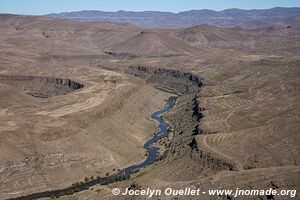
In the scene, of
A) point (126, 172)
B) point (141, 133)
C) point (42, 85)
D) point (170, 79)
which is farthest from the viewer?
point (170, 79)

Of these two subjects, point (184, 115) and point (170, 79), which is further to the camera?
point (170, 79)

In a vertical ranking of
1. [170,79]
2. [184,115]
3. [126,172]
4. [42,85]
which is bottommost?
[170,79]

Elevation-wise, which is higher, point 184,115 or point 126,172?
point 184,115

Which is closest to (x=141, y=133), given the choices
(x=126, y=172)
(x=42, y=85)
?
(x=126, y=172)

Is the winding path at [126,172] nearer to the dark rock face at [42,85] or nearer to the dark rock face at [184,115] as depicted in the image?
the dark rock face at [184,115]

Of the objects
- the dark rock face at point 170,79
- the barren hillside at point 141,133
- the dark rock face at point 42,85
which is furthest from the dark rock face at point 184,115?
the dark rock face at point 42,85

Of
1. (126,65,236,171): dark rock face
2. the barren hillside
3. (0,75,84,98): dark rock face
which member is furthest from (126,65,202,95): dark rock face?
(0,75,84,98): dark rock face

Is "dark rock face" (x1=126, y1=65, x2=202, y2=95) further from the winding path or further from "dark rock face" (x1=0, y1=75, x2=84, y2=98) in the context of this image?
the winding path

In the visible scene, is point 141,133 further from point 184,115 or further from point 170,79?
point 170,79
